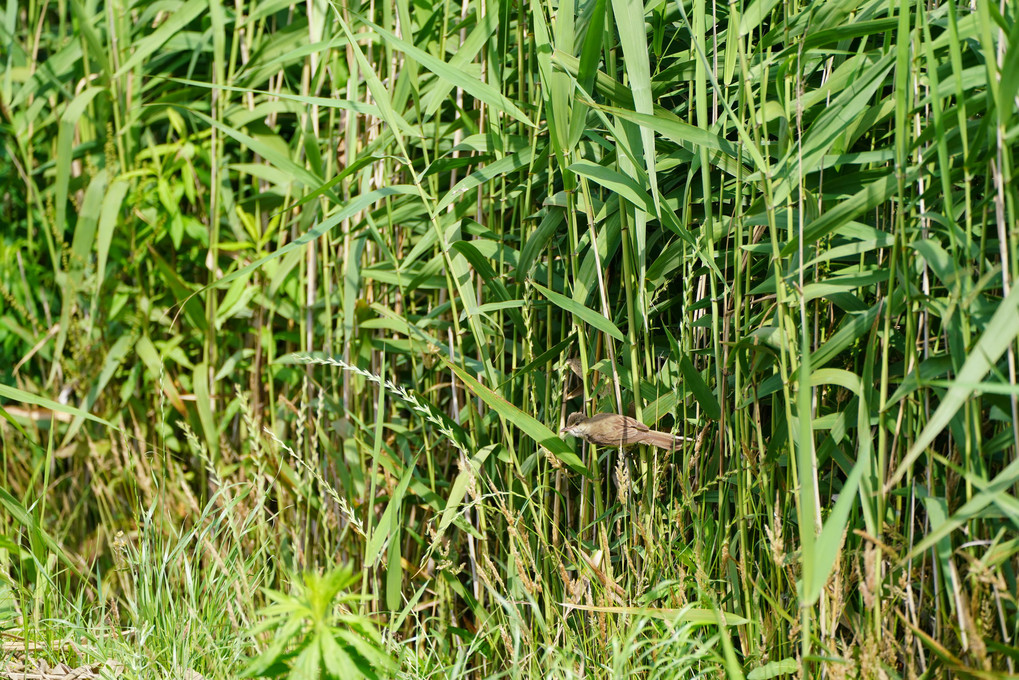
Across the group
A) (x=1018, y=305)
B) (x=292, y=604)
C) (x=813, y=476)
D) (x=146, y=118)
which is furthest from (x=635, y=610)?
(x=146, y=118)

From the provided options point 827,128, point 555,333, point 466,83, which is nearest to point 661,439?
point 555,333

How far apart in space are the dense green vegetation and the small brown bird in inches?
1.9

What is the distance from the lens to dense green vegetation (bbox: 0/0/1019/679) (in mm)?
871

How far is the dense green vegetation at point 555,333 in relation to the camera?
871mm

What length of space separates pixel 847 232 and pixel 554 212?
0.40m

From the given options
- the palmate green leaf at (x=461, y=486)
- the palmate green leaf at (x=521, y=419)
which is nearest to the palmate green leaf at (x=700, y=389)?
the palmate green leaf at (x=521, y=419)

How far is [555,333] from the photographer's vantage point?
4.24 feet

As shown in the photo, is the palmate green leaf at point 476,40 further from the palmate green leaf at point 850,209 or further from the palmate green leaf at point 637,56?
the palmate green leaf at point 850,209

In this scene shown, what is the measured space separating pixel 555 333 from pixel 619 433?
29 cm

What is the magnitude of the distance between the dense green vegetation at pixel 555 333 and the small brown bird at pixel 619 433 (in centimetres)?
5

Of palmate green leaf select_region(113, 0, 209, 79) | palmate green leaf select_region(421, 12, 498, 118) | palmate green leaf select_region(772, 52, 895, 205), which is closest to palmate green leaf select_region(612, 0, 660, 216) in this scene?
palmate green leaf select_region(772, 52, 895, 205)

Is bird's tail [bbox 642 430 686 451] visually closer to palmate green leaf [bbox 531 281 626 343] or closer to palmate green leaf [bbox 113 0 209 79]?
palmate green leaf [bbox 531 281 626 343]

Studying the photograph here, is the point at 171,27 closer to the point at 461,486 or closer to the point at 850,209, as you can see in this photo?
the point at 461,486

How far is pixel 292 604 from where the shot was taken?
2.39ft
